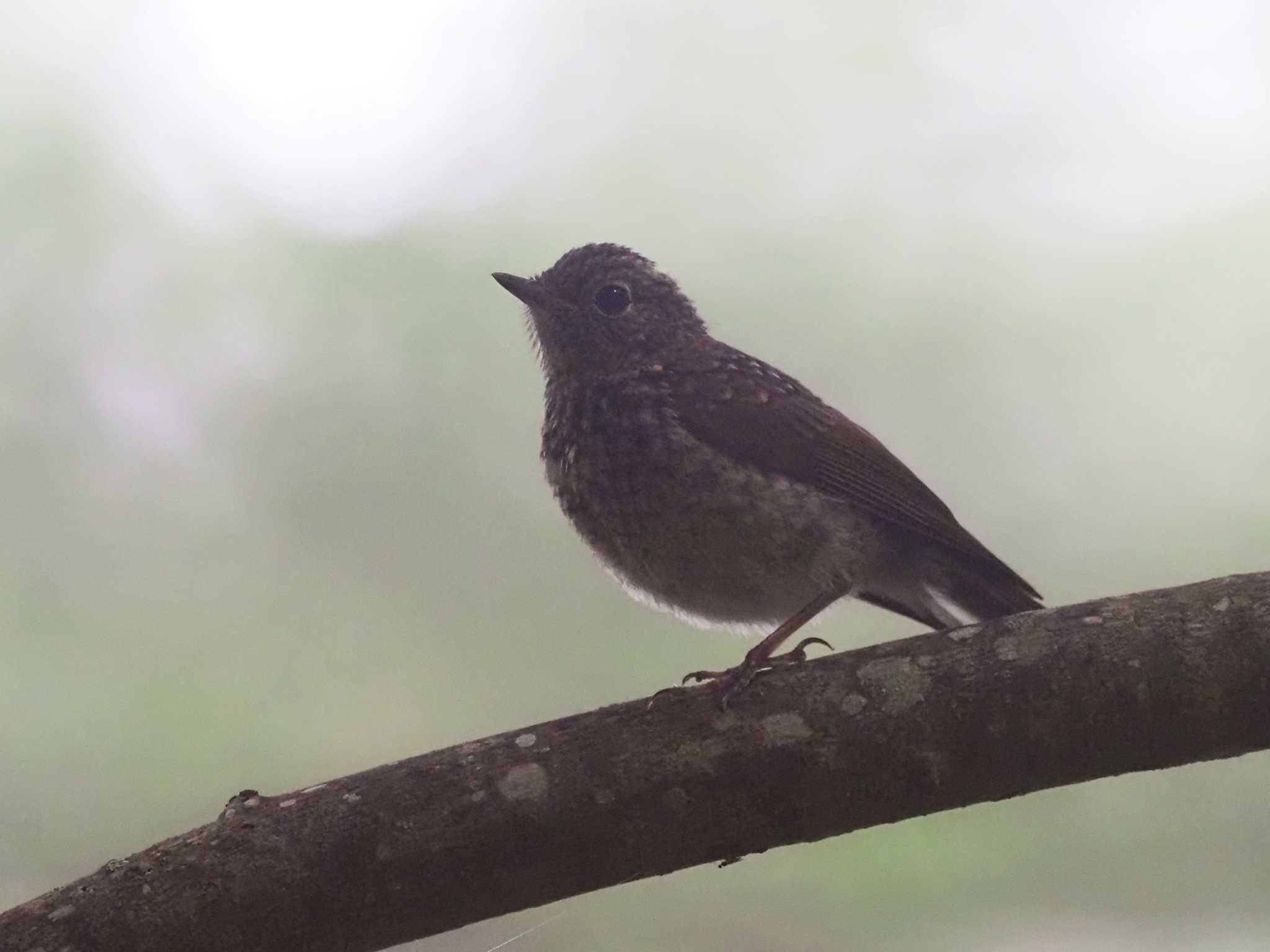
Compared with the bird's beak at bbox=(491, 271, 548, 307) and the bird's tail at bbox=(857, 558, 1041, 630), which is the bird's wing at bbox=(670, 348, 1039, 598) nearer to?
the bird's tail at bbox=(857, 558, 1041, 630)

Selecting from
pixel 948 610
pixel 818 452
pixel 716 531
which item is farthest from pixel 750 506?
pixel 948 610

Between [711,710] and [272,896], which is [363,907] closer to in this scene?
[272,896]

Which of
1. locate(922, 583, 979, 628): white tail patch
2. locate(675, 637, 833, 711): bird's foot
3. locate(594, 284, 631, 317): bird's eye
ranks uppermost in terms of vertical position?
locate(594, 284, 631, 317): bird's eye

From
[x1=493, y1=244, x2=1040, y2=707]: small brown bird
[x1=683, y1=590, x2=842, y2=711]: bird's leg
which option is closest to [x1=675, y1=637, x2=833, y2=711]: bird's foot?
[x1=683, y1=590, x2=842, y2=711]: bird's leg

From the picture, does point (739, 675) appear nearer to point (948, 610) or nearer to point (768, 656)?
point (768, 656)

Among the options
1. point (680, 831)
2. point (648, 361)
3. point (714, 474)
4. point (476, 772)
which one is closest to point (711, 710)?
point (680, 831)

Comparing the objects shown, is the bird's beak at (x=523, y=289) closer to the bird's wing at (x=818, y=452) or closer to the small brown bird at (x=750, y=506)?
the small brown bird at (x=750, y=506)

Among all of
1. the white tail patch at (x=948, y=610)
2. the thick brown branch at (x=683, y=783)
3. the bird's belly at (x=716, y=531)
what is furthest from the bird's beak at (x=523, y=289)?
the thick brown branch at (x=683, y=783)

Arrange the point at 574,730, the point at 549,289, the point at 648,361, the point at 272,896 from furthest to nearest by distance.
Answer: the point at 549,289
the point at 648,361
the point at 574,730
the point at 272,896
